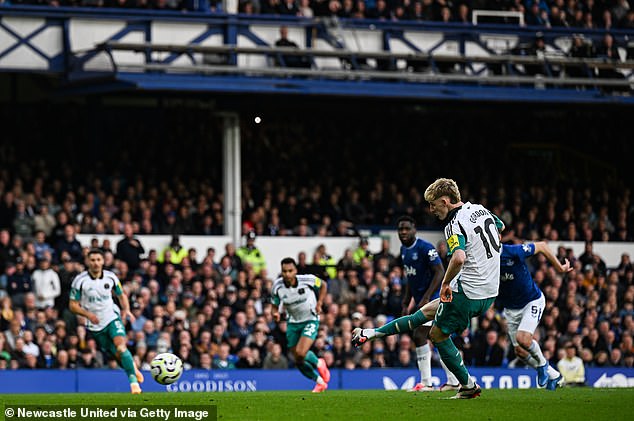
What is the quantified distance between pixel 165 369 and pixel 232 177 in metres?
12.7

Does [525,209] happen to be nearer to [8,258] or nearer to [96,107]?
[96,107]

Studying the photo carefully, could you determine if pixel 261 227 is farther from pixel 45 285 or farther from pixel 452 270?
pixel 452 270

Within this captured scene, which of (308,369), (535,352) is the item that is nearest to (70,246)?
(308,369)

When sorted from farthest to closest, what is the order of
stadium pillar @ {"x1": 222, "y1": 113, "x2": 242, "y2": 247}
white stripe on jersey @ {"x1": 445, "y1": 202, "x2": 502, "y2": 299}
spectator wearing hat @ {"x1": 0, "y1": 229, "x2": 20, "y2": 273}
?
stadium pillar @ {"x1": 222, "y1": 113, "x2": 242, "y2": 247}, spectator wearing hat @ {"x1": 0, "y1": 229, "x2": 20, "y2": 273}, white stripe on jersey @ {"x1": 445, "y1": 202, "x2": 502, "y2": 299}

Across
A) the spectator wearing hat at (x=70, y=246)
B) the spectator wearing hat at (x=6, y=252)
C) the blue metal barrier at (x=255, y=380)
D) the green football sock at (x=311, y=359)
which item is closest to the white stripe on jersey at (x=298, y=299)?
the green football sock at (x=311, y=359)

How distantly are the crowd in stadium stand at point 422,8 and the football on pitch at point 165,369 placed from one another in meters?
13.2

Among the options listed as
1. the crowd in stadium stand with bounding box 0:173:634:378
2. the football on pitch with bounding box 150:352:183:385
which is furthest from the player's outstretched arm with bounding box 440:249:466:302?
the crowd in stadium stand with bounding box 0:173:634:378

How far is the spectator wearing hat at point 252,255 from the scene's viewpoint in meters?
27.8

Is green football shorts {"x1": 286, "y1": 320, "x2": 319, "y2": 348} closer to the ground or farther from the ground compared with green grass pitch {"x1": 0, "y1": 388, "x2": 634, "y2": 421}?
farther from the ground

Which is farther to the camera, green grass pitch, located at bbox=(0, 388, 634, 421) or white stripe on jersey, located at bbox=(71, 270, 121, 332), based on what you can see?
white stripe on jersey, located at bbox=(71, 270, 121, 332)

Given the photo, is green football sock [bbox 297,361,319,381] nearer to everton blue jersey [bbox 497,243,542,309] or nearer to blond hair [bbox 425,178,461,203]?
everton blue jersey [bbox 497,243,542,309]

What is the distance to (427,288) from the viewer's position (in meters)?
18.8

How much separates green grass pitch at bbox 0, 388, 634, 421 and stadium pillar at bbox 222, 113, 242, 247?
1171cm

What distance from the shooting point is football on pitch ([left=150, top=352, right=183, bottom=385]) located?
55.5 ft
